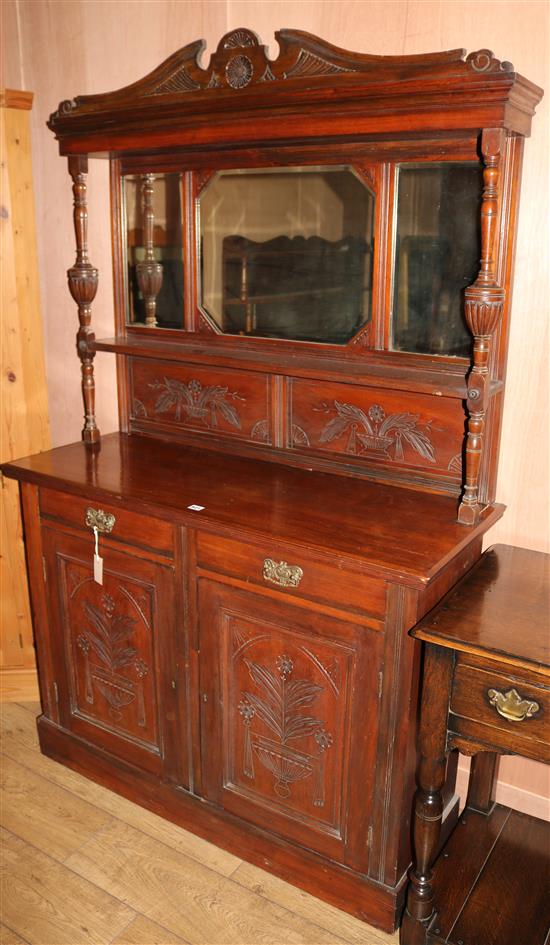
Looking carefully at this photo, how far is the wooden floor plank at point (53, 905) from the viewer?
190cm

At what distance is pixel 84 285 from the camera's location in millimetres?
2340

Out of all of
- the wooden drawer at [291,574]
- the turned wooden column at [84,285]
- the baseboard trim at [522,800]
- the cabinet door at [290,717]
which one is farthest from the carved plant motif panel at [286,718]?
the turned wooden column at [84,285]

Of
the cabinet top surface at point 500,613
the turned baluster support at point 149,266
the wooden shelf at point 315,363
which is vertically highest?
the turned baluster support at point 149,266

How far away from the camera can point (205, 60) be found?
7.29ft

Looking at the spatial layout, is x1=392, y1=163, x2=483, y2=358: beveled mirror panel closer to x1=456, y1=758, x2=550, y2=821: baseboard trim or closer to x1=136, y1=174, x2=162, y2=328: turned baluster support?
x1=136, y1=174, x2=162, y2=328: turned baluster support

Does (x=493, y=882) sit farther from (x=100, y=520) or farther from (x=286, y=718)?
(x=100, y=520)

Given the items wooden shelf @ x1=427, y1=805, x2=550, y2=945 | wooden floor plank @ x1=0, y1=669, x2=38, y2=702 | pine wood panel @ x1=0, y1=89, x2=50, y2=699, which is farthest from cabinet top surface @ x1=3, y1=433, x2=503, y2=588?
wooden floor plank @ x1=0, y1=669, x2=38, y2=702

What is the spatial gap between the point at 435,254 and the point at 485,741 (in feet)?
3.66

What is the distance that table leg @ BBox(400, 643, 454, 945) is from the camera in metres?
1.62

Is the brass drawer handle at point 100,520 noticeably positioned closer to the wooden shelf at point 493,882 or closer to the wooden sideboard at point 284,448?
the wooden sideboard at point 284,448

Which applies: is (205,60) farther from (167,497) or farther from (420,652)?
(420,652)

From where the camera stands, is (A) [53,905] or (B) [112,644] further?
(B) [112,644]

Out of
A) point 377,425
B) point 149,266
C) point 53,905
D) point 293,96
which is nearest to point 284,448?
point 377,425

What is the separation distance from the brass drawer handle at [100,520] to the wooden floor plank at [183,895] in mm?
866
